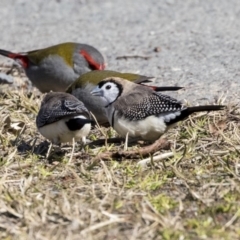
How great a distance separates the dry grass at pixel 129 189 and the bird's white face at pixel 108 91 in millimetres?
364

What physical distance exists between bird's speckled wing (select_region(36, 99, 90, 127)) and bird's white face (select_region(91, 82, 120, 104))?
0.27 m

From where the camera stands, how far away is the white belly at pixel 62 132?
5984mm

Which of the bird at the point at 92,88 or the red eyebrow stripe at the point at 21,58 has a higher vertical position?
the bird at the point at 92,88

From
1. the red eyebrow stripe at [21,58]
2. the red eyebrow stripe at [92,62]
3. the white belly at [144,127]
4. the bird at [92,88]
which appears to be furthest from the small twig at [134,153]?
the red eyebrow stripe at [21,58]

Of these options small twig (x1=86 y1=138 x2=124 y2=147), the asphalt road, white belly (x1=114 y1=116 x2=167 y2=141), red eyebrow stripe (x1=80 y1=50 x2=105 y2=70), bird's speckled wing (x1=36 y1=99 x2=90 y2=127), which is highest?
bird's speckled wing (x1=36 y1=99 x2=90 y2=127)

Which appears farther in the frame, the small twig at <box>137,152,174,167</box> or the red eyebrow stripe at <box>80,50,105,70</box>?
the red eyebrow stripe at <box>80,50,105,70</box>

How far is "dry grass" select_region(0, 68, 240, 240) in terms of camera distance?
4.26 metres

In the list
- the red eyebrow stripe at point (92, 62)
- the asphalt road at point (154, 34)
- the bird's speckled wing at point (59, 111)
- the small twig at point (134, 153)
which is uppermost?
the bird's speckled wing at point (59, 111)

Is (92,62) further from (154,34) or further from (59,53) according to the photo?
(154,34)

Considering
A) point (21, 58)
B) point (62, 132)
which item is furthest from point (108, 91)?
point (21, 58)

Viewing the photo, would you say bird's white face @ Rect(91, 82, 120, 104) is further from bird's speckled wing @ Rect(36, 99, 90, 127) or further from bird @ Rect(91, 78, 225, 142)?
bird's speckled wing @ Rect(36, 99, 90, 127)

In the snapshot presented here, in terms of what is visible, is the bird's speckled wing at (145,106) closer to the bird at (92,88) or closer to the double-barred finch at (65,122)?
the double-barred finch at (65,122)

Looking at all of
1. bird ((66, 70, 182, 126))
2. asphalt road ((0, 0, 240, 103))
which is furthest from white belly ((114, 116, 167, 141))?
asphalt road ((0, 0, 240, 103))

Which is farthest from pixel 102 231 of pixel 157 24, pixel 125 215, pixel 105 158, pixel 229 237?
pixel 157 24
